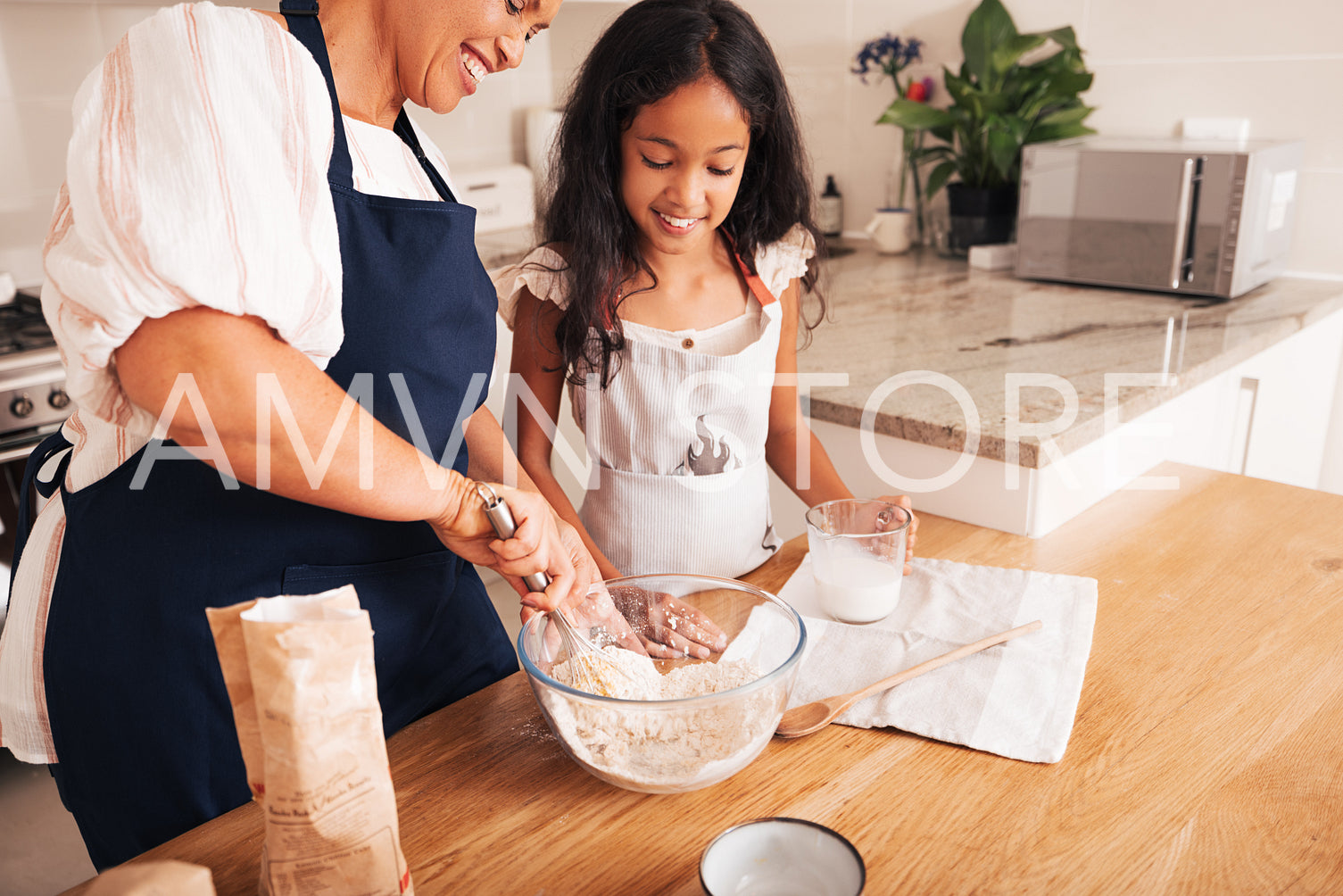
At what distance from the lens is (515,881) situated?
2.04ft

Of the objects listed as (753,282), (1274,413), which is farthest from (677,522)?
(1274,413)

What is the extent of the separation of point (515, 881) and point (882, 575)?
1.50 ft

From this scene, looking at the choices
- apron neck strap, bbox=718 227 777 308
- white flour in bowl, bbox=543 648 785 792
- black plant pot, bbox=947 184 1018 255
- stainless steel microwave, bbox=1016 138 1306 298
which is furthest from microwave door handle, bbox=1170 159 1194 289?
white flour in bowl, bbox=543 648 785 792

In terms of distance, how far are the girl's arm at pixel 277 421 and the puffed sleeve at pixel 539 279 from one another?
514 millimetres

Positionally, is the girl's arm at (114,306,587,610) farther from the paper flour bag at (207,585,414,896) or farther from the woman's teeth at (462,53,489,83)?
the woman's teeth at (462,53,489,83)

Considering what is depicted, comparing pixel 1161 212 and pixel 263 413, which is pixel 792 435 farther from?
pixel 1161 212

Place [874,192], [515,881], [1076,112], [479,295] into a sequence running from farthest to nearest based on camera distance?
[874,192]
[1076,112]
[479,295]
[515,881]

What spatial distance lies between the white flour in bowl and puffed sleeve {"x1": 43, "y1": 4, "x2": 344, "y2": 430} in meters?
0.31

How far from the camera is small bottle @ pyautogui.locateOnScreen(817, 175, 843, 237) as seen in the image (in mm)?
2605

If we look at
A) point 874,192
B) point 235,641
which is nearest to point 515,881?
point 235,641

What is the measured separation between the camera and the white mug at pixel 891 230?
7.96 ft

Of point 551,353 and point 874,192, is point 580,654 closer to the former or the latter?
point 551,353

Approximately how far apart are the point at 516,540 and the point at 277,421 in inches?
7.5

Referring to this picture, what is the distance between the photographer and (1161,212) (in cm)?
189
